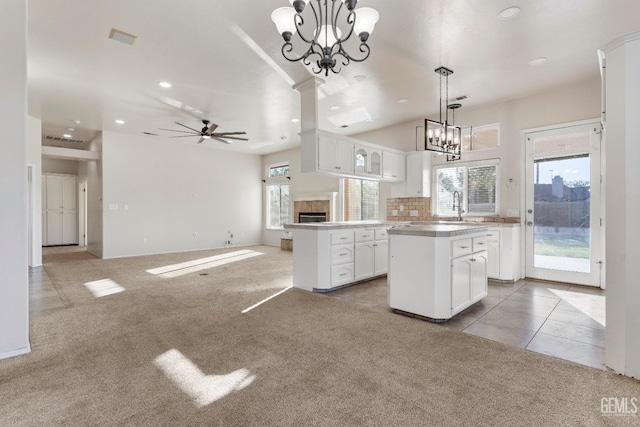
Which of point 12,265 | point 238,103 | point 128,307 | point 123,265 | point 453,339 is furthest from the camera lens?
point 123,265

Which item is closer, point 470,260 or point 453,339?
point 453,339

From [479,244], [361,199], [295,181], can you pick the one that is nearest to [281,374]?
[479,244]

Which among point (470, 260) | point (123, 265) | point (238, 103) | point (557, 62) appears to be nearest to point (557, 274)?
point (470, 260)

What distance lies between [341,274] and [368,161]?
88.9 inches

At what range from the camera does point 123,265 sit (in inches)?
257

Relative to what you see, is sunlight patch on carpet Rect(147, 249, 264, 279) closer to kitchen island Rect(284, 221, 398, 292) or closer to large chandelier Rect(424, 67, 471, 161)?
kitchen island Rect(284, 221, 398, 292)

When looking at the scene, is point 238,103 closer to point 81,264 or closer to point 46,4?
point 46,4

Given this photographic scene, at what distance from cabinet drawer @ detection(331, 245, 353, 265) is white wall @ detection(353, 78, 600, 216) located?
2.85 metres

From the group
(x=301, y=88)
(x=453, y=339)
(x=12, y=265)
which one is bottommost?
(x=453, y=339)

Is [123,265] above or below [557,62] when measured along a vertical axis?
below

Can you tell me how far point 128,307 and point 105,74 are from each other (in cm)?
320

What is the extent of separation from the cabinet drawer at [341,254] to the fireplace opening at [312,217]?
12.6 feet

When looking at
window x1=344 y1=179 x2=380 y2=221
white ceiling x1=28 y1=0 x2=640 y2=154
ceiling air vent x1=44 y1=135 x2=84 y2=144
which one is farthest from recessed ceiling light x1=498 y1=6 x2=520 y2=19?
ceiling air vent x1=44 y1=135 x2=84 y2=144

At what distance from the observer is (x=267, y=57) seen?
13.0 feet
